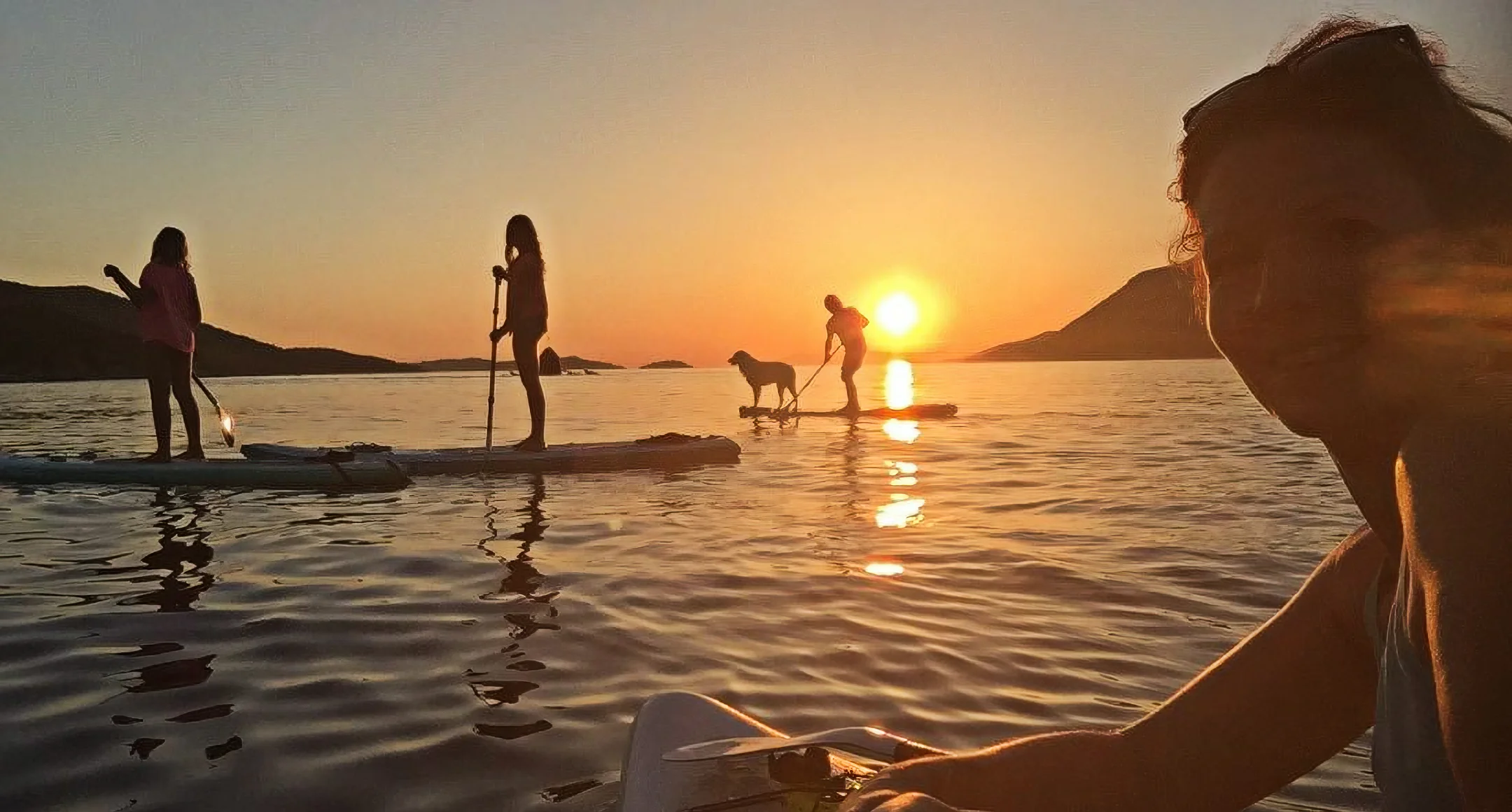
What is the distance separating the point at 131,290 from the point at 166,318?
0.49m

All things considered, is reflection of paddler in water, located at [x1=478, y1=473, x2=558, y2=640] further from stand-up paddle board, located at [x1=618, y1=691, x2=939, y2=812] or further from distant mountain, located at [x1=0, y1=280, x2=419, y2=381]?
distant mountain, located at [x1=0, y1=280, x2=419, y2=381]

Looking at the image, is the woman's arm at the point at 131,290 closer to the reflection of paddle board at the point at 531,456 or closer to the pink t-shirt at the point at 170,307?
the pink t-shirt at the point at 170,307

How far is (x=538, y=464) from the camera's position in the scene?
1323cm

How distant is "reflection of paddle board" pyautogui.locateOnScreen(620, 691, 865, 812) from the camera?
2268mm

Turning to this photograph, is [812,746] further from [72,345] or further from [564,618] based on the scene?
[72,345]

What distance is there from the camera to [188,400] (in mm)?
12156

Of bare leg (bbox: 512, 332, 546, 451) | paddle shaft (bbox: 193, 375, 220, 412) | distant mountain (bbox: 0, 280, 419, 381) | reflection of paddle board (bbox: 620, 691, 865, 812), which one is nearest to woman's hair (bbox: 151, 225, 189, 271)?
paddle shaft (bbox: 193, 375, 220, 412)

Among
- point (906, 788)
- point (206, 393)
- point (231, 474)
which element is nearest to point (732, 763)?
point (906, 788)

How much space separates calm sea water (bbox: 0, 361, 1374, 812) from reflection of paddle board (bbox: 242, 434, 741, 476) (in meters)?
0.71

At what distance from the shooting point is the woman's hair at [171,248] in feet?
38.4

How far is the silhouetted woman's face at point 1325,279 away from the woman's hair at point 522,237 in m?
13.0

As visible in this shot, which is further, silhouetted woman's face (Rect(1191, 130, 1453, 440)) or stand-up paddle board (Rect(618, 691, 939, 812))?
A: stand-up paddle board (Rect(618, 691, 939, 812))

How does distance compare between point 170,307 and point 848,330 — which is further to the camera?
point 848,330

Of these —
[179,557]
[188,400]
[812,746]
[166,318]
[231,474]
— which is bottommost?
[179,557]
